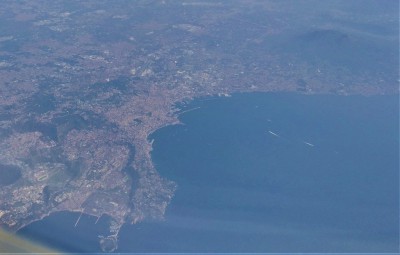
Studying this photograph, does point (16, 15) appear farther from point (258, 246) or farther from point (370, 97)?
point (258, 246)

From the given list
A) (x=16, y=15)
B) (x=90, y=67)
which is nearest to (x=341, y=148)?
(x=90, y=67)

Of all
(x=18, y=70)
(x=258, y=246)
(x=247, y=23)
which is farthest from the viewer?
(x=247, y=23)

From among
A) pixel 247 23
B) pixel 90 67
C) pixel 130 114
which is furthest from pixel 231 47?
pixel 130 114

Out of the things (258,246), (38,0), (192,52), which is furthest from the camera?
(38,0)

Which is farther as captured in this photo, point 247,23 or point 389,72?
point 247,23

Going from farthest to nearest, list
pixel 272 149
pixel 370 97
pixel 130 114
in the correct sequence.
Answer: pixel 370 97 → pixel 130 114 → pixel 272 149

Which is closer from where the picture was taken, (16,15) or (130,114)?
(130,114)

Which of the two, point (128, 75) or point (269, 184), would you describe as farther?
point (128, 75)

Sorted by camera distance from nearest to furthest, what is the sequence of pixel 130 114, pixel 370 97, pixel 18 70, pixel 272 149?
pixel 272 149, pixel 130 114, pixel 370 97, pixel 18 70

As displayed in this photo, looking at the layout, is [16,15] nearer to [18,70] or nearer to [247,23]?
[18,70]
